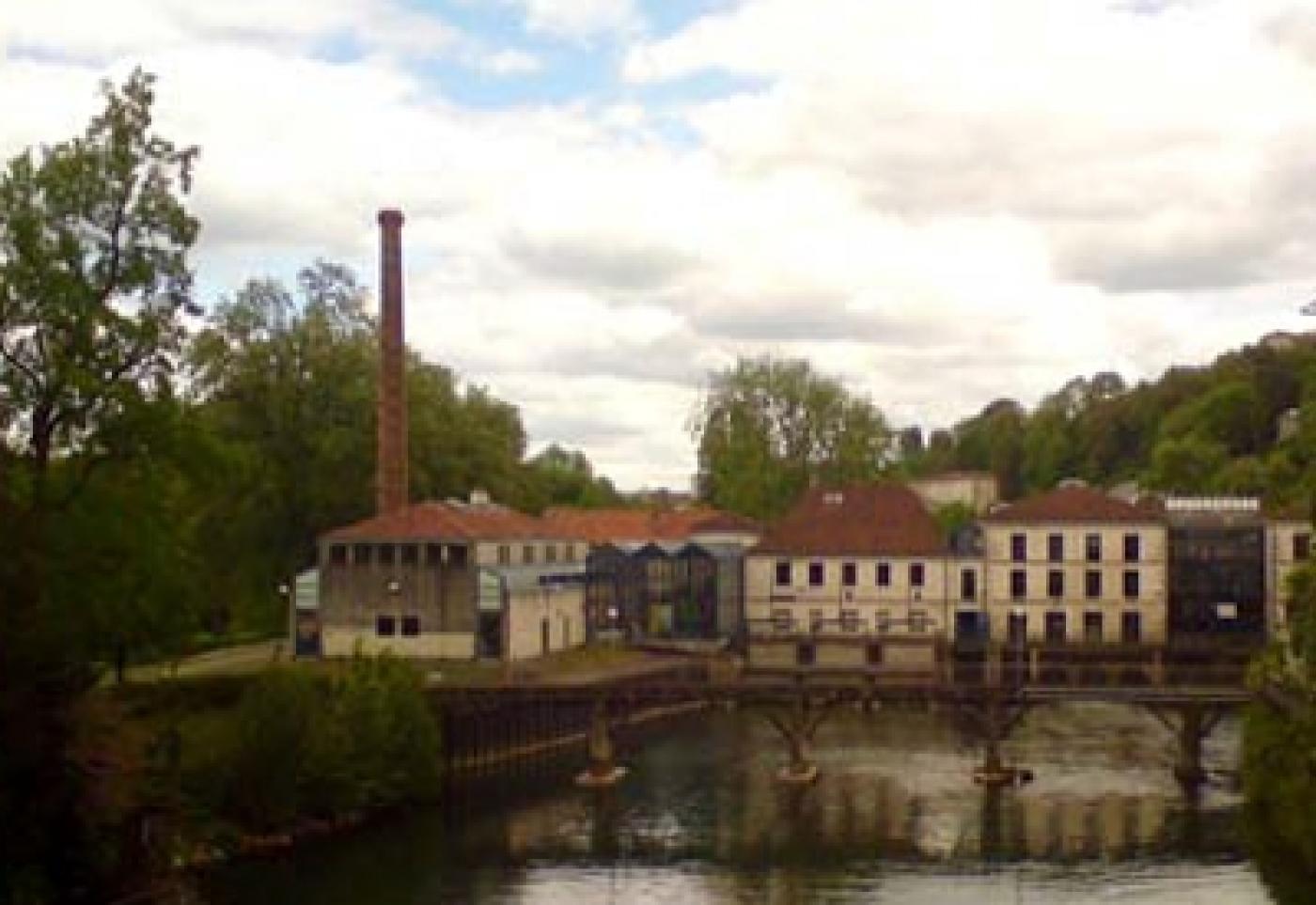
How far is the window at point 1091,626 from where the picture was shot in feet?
253

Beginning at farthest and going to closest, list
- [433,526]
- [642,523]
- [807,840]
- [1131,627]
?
1. [642,523]
2. [1131,627]
3. [433,526]
4. [807,840]

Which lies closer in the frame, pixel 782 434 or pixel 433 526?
pixel 433 526

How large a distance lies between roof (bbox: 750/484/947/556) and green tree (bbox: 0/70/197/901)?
4889 cm

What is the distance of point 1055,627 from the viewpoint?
77312mm

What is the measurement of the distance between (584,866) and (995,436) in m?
113

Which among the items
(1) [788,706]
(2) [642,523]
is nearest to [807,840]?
(1) [788,706]

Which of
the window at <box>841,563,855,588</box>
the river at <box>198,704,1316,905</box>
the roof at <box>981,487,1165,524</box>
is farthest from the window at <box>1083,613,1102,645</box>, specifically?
the river at <box>198,704,1316,905</box>

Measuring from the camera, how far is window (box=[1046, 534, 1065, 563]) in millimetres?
77062

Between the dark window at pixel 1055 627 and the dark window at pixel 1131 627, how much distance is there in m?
2.11

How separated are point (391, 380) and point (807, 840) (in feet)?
106

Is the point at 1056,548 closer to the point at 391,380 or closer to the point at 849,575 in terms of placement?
the point at 849,575

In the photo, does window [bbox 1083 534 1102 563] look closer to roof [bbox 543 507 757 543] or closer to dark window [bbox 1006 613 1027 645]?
dark window [bbox 1006 613 1027 645]

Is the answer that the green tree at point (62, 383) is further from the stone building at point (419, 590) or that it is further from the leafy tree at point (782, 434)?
the leafy tree at point (782, 434)

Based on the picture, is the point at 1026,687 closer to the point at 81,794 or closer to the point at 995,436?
the point at 81,794
